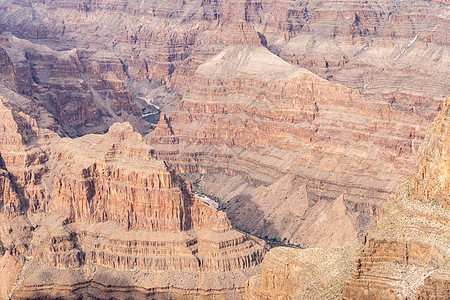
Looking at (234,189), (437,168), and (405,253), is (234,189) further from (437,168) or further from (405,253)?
(405,253)

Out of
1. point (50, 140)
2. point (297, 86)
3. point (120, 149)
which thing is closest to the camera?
point (120, 149)

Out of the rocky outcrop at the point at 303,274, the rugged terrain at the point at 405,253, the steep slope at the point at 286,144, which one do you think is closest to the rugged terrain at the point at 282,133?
the steep slope at the point at 286,144

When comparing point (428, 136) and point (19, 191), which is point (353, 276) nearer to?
point (428, 136)

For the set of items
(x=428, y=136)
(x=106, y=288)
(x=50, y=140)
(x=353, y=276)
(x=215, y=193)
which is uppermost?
(x=428, y=136)

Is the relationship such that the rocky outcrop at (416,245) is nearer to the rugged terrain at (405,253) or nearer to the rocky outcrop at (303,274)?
the rugged terrain at (405,253)

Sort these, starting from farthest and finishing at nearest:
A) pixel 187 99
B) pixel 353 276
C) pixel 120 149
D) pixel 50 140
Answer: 1. pixel 187 99
2. pixel 50 140
3. pixel 120 149
4. pixel 353 276

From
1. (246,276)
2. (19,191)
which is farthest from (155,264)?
(19,191)

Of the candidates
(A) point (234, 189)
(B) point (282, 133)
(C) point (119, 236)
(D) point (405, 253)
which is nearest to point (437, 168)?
(D) point (405, 253)
